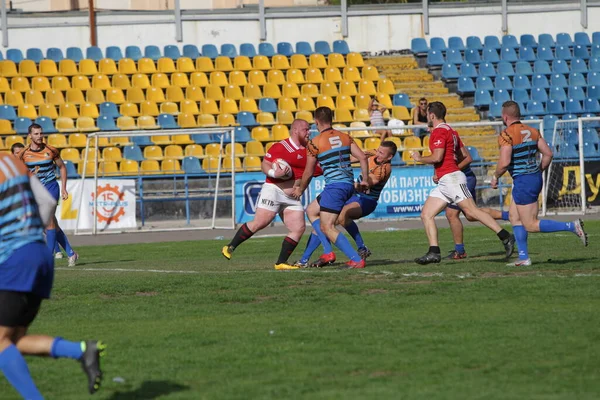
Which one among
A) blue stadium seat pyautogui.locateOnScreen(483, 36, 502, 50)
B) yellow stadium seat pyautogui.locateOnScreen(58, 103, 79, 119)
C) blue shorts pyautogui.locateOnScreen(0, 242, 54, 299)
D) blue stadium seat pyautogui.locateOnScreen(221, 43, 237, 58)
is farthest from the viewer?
blue stadium seat pyautogui.locateOnScreen(483, 36, 502, 50)

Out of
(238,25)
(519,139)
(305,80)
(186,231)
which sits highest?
(238,25)

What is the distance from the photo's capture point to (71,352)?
20.2 ft

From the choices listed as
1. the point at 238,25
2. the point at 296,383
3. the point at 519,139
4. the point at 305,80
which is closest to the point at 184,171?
the point at 305,80

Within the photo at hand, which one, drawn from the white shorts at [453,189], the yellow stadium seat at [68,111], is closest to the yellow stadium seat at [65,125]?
the yellow stadium seat at [68,111]

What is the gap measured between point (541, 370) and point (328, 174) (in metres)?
7.07

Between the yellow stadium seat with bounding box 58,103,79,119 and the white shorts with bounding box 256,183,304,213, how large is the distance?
17.2m

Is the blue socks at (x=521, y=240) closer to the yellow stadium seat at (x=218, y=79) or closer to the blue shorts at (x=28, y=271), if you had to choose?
the blue shorts at (x=28, y=271)

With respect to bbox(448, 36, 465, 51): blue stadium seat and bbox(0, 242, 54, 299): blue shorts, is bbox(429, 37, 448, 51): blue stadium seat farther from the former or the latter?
bbox(0, 242, 54, 299): blue shorts

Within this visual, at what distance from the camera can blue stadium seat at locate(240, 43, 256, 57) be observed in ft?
110

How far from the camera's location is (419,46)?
34969 mm

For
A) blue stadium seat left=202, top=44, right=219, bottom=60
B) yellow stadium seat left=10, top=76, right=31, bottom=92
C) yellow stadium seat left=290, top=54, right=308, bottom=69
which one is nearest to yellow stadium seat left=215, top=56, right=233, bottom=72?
blue stadium seat left=202, top=44, right=219, bottom=60

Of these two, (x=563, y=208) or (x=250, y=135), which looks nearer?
(x=563, y=208)

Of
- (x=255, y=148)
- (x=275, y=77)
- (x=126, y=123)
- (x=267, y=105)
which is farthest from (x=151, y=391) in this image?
(x=275, y=77)

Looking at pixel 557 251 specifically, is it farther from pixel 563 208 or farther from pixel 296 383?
pixel 563 208
